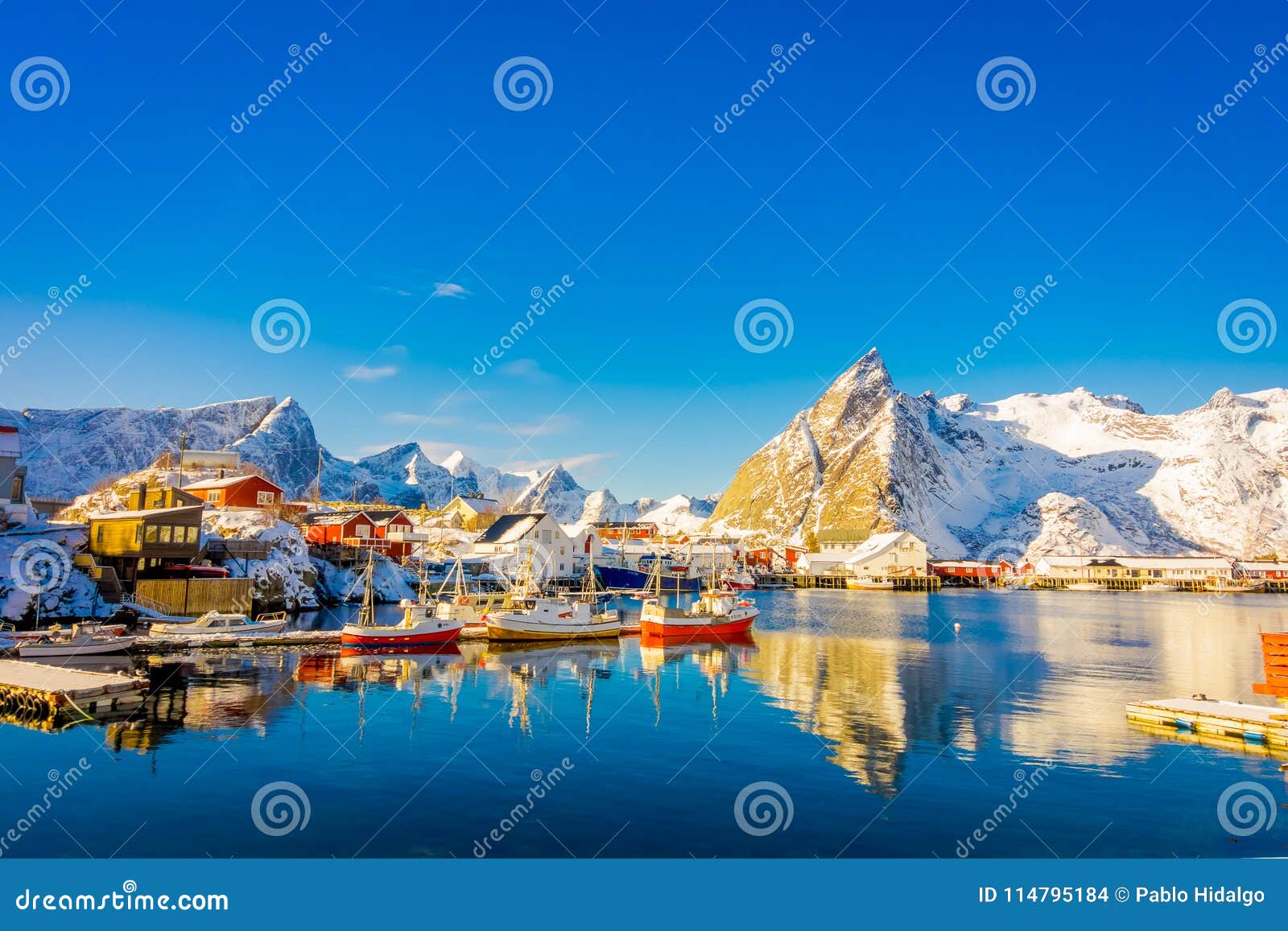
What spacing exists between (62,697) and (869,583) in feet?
455

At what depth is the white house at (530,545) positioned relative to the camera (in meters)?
101

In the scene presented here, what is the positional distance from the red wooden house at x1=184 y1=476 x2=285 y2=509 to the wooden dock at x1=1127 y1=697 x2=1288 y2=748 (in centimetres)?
7242

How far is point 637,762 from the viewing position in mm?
22734

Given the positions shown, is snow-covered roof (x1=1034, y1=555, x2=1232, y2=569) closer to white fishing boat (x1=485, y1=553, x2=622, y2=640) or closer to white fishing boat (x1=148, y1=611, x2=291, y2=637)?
white fishing boat (x1=485, y1=553, x2=622, y2=640)

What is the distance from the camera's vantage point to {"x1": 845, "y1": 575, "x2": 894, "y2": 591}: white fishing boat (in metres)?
146

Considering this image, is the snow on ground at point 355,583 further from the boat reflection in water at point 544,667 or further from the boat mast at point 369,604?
the boat reflection in water at point 544,667

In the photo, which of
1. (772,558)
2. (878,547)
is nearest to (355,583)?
(772,558)

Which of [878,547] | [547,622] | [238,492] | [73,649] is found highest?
[238,492]

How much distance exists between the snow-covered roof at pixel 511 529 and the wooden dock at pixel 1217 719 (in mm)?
85292

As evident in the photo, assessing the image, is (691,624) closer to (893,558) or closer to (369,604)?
(369,604)

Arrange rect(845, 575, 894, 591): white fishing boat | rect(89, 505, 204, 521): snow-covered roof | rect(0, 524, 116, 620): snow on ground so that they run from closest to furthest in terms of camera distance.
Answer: rect(0, 524, 116, 620): snow on ground, rect(89, 505, 204, 521): snow-covered roof, rect(845, 575, 894, 591): white fishing boat

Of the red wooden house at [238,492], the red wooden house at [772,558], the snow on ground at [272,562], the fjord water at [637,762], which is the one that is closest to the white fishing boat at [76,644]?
the fjord water at [637,762]

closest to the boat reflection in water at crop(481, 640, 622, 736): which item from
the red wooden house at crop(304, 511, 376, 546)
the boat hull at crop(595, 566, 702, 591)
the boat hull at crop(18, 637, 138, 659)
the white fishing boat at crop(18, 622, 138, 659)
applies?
the boat hull at crop(18, 637, 138, 659)

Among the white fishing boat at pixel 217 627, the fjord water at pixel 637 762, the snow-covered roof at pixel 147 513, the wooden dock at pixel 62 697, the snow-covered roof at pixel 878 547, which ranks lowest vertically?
the fjord water at pixel 637 762
